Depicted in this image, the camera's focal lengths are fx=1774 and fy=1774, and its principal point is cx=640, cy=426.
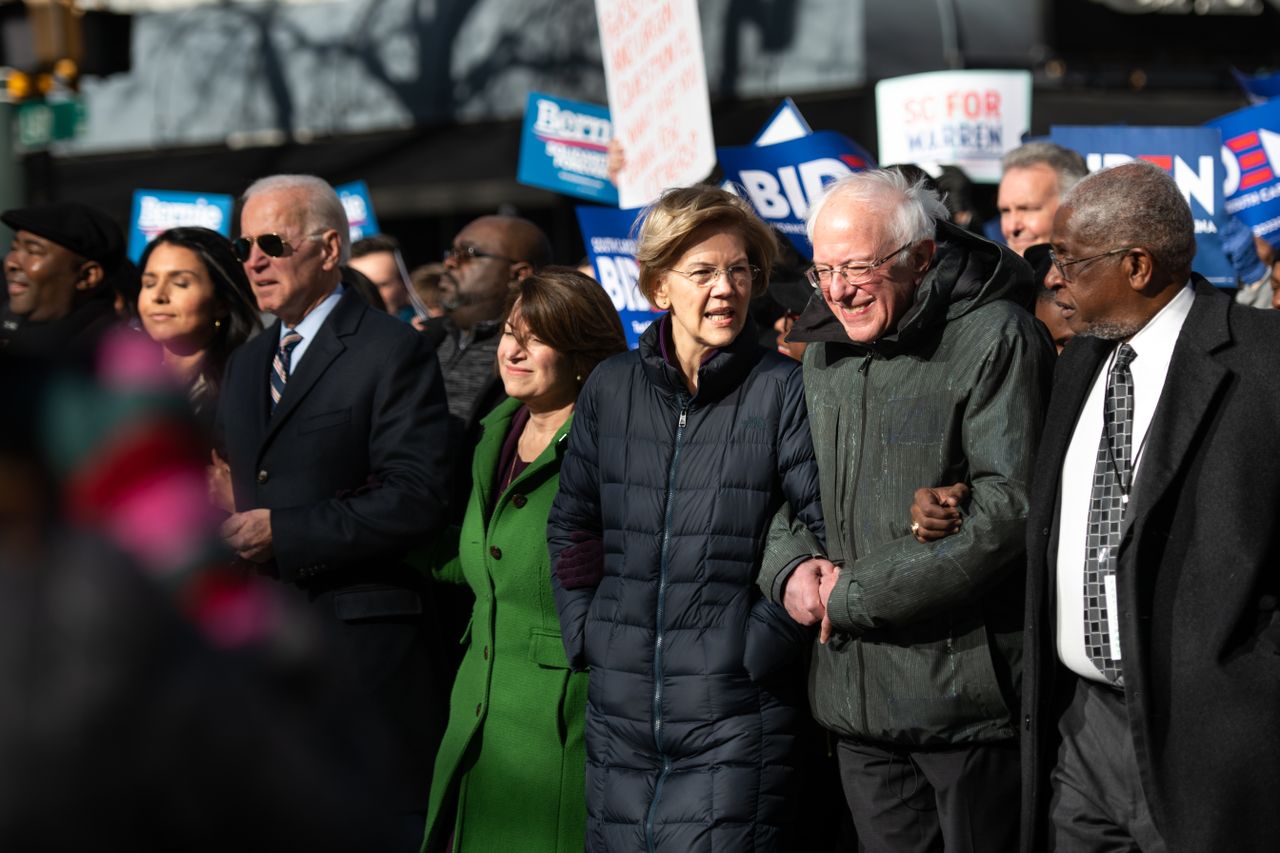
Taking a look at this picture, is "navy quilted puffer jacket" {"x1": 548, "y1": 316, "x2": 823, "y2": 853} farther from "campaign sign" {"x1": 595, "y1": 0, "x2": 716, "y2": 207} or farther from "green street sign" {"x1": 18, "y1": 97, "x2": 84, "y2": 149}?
"green street sign" {"x1": 18, "y1": 97, "x2": 84, "y2": 149}

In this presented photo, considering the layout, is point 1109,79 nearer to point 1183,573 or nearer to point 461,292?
point 461,292

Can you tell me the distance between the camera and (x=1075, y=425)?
164 inches

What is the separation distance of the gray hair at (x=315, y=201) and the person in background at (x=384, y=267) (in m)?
3.34

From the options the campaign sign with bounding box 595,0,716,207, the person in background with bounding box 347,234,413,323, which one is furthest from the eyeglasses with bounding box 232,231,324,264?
the person in background with bounding box 347,234,413,323

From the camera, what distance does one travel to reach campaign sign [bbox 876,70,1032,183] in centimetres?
873

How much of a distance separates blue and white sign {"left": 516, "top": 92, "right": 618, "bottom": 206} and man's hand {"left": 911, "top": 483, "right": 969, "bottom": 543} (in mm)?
4939

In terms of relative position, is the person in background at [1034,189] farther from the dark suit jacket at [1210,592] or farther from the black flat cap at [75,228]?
the black flat cap at [75,228]

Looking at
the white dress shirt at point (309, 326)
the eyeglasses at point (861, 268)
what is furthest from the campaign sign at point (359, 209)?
the eyeglasses at point (861, 268)

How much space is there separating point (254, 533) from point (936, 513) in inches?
79.8

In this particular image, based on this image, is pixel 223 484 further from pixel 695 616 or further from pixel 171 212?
pixel 171 212

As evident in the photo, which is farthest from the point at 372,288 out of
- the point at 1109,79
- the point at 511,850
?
the point at 1109,79

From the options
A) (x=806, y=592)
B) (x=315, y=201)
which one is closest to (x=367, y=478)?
(x=315, y=201)

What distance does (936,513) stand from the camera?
4.27 metres

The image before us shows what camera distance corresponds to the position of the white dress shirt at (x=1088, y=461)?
4.05 meters
